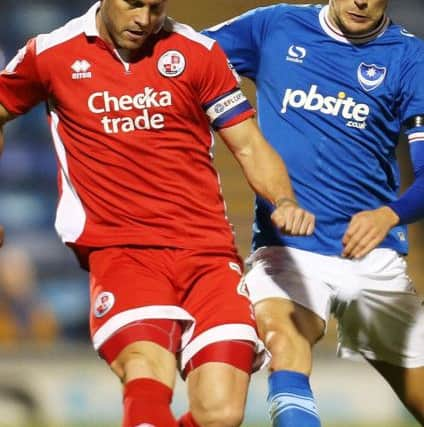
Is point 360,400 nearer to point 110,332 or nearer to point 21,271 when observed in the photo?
point 21,271

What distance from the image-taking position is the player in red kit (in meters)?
4.44

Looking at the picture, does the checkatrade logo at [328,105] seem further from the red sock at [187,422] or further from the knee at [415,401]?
the red sock at [187,422]

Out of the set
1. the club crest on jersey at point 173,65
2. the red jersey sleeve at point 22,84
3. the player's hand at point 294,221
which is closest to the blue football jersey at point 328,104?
the club crest on jersey at point 173,65

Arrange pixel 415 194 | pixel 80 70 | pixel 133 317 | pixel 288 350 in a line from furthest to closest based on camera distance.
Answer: pixel 415 194 → pixel 288 350 → pixel 80 70 → pixel 133 317

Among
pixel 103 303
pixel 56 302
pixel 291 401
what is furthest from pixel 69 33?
pixel 56 302

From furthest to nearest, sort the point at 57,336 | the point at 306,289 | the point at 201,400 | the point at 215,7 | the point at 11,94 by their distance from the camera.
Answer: the point at 215,7 → the point at 57,336 → the point at 306,289 → the point at 11,94 → the point at 201,400

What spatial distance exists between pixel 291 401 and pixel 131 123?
41.1 inches

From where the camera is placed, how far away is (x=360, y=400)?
757 centimetres

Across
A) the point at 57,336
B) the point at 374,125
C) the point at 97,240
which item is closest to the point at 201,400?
the point at 97,240

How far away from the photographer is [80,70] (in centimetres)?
457

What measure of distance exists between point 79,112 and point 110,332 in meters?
0.74

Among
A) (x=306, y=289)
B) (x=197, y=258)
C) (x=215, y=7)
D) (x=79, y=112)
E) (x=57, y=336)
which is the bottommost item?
(x=57, y=336)

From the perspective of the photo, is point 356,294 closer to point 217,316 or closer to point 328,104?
point 328,104

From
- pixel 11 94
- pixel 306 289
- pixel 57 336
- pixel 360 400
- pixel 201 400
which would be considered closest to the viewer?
pixel 201 400
